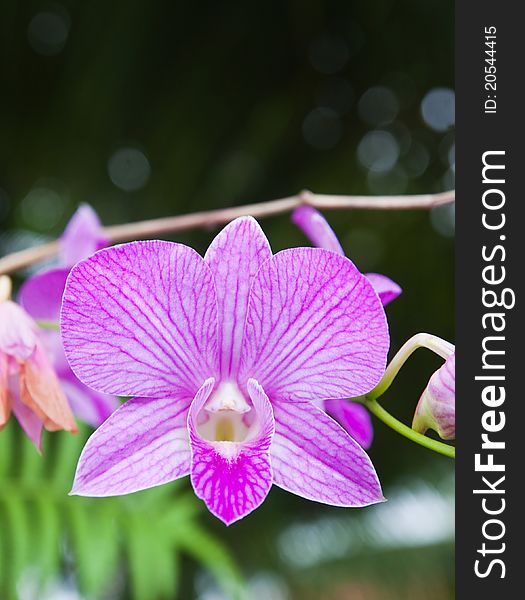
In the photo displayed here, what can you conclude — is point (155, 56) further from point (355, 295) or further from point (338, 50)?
point (355, 295)

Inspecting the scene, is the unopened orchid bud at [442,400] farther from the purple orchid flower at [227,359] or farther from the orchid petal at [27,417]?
the orchid petal at [27,417]

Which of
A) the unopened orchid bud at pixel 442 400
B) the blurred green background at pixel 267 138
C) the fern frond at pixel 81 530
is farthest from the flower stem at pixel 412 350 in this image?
the blurred green background at pixel 267 138

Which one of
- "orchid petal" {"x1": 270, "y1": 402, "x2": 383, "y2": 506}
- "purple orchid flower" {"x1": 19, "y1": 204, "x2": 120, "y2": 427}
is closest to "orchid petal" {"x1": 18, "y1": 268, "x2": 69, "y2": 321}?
"purple orchid flower" {"x1": 19, "y1": 204, "x2": 120, "y2": 427}

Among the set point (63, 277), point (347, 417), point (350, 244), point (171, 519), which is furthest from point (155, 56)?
point (347, 417)

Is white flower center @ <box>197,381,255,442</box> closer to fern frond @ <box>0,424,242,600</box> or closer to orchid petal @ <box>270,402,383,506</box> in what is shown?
orchid petal @ <box>270,402,383,506</box>

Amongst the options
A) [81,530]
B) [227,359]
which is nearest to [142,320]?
[227,359]
